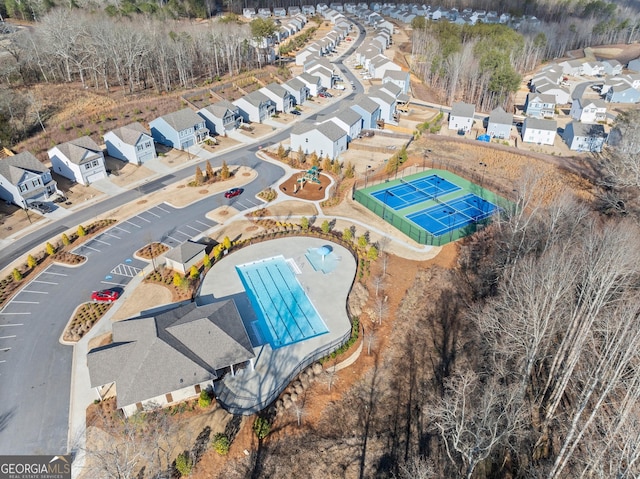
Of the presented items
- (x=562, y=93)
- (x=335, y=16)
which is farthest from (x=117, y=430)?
(x=335, y=16)

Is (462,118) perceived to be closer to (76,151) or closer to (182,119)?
(182,119)

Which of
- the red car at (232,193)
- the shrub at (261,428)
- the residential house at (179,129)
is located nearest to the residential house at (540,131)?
the red car at (232,193)

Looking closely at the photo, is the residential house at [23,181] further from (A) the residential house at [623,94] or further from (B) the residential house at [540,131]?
(A) the residential house at [623,94]

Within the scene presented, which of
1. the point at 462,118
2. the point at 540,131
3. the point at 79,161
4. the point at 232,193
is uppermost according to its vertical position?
the point at 79,161

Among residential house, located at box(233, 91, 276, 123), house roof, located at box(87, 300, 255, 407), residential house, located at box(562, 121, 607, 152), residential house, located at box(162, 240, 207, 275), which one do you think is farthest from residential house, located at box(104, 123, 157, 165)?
residential house, located at box(562, 121, 607, 152)

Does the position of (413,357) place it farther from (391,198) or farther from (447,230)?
(391,198)

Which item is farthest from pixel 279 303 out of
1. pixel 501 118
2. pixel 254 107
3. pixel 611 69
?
pixel 611 69
